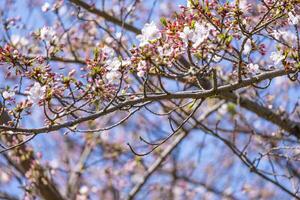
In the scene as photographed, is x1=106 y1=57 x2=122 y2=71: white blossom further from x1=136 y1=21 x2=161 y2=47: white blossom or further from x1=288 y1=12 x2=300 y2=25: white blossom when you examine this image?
x1=288 y1=12 x2=300 y2=25: white blossom

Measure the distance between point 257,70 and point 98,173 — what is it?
593 centimetres

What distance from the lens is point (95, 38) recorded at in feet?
19.9

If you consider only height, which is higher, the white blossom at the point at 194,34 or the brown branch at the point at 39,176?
the brown branch at the point at 39,176

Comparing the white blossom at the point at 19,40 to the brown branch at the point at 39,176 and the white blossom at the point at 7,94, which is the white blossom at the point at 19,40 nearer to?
the brown branch at the point at 39,176

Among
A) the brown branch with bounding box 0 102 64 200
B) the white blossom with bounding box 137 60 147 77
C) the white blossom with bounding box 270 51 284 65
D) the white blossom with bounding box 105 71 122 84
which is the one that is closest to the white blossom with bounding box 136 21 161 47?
the white blossom with bounding box 137 60 147 77

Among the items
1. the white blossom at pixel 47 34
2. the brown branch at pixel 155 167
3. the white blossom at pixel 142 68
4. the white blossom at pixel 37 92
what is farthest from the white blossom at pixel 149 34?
the brown branch at pixel 155 167

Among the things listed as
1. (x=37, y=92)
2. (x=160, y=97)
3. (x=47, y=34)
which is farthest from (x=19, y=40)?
(x=160, y=97)

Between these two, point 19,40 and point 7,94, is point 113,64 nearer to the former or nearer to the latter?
point 7,94

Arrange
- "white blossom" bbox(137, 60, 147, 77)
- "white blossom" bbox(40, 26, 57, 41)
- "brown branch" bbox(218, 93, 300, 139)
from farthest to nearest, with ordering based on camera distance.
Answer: "brown branch" bbox(218, 93, 300, 139) → "white blossom" bbox(40, 26, 57, 41) → "white blossom" bbox(137, 60, 147, 77)

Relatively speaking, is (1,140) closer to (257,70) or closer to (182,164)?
(257,70)

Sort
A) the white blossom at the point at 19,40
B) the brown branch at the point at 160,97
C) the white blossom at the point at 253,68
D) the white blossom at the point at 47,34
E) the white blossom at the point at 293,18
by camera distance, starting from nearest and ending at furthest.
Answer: the brown branch at the point at 160,97, the white blossom at the point at 293,18, the white blossom at the point at 253,68, the white blossom at the point at 47,34, the white blossom at the point at 19,40

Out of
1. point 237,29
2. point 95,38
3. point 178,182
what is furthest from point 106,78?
point 178,182

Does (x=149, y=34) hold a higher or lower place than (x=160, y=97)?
higher

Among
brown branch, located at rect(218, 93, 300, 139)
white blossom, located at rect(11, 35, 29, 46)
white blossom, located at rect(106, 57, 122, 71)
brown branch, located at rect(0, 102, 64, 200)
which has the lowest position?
white blossom, located at rect(106, 57, 122, 71)
